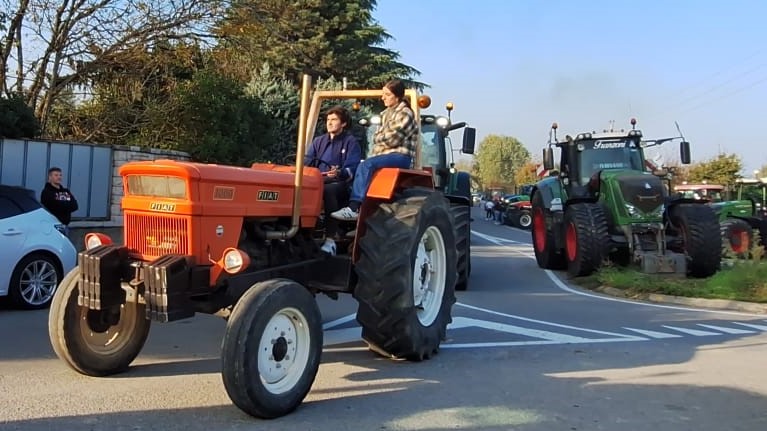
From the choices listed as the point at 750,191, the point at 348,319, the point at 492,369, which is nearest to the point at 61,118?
the point at 348,319

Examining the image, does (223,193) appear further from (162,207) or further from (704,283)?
(704,283)

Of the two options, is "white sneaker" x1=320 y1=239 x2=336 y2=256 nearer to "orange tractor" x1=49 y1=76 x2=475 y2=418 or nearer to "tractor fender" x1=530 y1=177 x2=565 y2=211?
"orange tractor" x1=49 y1=76 x2=475 y2=418

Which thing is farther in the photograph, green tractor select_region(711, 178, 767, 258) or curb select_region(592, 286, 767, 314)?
green tractor select_region(711, 178, 767, 258)

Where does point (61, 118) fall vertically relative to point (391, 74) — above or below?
below

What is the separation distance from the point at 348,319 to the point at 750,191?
716 inches

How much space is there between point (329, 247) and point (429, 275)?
3.69 ft

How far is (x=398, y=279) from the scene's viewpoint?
6.00 metres

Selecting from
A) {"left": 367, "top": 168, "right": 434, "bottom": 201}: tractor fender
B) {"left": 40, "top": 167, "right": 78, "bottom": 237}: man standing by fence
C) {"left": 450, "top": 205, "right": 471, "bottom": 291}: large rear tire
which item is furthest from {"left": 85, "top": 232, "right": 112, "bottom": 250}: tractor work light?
{"left": 450, "top": 205, "right": 471, "bottom": 291}: large rear tire

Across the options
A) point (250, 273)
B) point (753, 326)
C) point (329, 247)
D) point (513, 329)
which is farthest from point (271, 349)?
point (753, 326)

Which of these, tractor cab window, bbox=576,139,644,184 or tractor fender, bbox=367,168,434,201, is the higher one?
tractor cab window, bbox=576,139,644,184

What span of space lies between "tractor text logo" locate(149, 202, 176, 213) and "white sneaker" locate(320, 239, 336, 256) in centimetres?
158

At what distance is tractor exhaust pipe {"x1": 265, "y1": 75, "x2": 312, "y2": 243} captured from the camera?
555cm

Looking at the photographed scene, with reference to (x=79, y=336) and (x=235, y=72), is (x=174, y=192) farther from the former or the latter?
(x=235, y=72)

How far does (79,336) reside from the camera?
5.64 m
